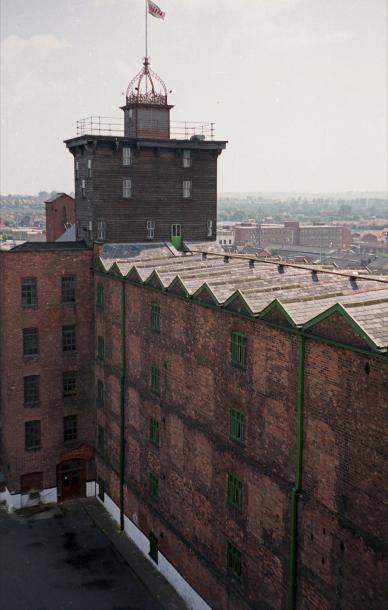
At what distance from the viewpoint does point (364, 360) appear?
2222 cm

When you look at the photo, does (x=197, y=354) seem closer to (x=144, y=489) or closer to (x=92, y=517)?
(x=144, y=489)

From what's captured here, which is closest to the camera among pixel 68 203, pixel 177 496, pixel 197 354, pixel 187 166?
pixel 197 354

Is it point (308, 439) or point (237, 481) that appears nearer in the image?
point (308, 439)

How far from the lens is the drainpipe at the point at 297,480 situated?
25.2 metres

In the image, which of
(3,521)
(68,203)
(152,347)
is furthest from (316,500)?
(68,203)

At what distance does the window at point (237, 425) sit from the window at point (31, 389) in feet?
68.8

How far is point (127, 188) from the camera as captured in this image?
4888 centimetres

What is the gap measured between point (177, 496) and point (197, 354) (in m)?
8.48

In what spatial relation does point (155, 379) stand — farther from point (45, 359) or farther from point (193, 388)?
point (45, 359)

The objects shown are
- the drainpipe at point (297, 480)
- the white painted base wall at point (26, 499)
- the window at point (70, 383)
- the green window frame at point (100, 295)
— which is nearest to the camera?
the drainpipe at point (297, 480)

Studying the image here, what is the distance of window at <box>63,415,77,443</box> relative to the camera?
48.4 m

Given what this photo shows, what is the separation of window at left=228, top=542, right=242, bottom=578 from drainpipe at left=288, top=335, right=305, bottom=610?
4243 millimetres

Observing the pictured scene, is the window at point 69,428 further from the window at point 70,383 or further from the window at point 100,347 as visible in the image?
the window at point 100,347

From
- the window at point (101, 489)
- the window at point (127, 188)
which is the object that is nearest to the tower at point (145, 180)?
the window at point (127, 188)
